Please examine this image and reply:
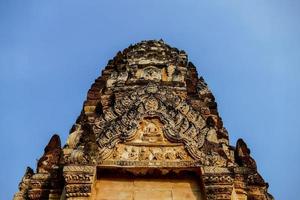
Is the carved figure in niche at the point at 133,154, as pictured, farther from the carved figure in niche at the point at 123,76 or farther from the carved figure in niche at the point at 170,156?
the carved figure in niche at the point at 123,76

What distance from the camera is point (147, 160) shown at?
732cm

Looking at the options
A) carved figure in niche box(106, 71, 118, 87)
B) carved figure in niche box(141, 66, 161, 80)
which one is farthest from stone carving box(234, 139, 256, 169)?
carved figure in niche box(106, 71, 118, 87)

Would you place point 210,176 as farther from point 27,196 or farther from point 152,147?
point 27,196

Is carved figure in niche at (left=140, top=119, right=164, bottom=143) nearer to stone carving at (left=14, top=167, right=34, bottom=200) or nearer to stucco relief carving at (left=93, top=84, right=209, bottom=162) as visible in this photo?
stucco relief carving at (left=93, top=84, right=209, bottom=162)

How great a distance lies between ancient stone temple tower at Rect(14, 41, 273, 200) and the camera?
698 centimetres

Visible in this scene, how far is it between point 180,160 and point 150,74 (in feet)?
14.5

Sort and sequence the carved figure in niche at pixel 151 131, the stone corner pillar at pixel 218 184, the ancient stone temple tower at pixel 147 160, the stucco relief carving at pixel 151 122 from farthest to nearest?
the carved figure in niche at pixel 151 131 < the stucco relief carving at pixel 151 122 < the ancient stone temple tower at pixel 147 160 < the stone corner pillar at pixel 218 184

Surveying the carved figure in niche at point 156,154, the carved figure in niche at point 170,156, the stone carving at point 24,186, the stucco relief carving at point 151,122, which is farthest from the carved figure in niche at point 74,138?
the carved figure in niche at point 170,156

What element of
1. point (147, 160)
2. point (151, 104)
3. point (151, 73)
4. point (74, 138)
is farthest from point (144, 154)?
point (151, 73)

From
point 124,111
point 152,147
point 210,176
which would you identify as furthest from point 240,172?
point 124,111

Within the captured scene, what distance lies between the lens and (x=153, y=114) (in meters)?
8.25

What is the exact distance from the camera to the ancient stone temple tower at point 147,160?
6.98 metres

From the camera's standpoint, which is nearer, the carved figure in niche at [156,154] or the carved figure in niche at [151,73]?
the carved figure in niche at [156,154]

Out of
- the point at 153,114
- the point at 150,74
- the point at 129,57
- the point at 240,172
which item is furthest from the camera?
the point at 129,57
